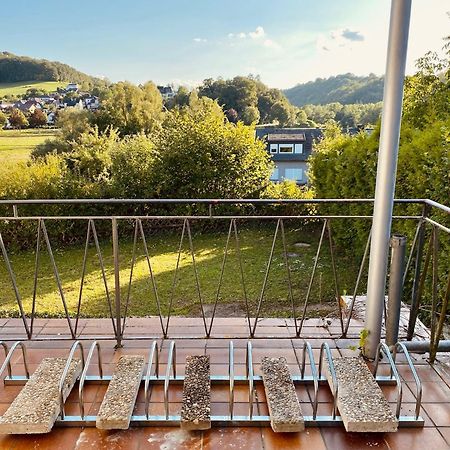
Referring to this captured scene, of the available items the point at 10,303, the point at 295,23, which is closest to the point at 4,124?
the point at 10,303

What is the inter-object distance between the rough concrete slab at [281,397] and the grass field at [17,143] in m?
7.63

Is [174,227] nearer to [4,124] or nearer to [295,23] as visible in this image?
[4,124]

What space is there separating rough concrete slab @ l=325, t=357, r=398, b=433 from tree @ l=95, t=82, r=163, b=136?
1089 centimetres

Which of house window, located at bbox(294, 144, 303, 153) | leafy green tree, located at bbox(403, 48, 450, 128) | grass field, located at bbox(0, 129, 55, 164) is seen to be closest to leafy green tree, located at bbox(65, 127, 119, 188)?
grass field, located at bbox(0, 129, 55, 164)

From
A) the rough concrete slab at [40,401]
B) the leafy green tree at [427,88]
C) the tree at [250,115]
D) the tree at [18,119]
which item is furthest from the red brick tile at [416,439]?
the tree at [250,115]

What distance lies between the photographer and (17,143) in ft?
30.6

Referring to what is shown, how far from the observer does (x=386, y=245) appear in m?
2.21

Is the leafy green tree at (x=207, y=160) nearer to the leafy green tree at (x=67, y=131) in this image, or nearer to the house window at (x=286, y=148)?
the leafy green tree at (x=67, y=131)

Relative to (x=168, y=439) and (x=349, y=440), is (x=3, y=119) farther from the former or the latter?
(x=349, y=440)

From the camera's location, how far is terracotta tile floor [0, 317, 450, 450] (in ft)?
5.90

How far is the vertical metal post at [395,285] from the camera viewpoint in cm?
224

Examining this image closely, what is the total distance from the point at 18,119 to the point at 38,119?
48.1 inches

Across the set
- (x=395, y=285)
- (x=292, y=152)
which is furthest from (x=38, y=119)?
(x=292, y=152)

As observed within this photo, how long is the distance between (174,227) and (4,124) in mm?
3760
